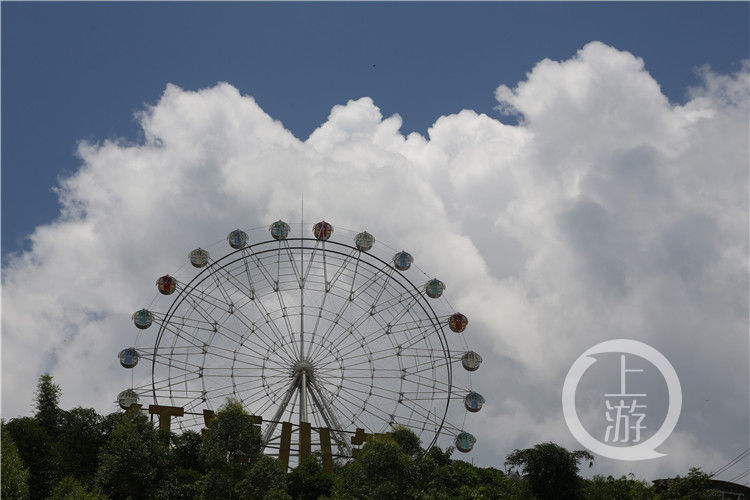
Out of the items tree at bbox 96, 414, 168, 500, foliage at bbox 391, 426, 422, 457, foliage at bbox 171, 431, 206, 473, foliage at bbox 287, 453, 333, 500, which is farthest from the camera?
foliage at bbox 171, 431, 206, 473

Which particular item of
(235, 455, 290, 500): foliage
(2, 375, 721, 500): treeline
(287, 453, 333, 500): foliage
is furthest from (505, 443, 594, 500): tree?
(235, 455, 290, 500): foliage

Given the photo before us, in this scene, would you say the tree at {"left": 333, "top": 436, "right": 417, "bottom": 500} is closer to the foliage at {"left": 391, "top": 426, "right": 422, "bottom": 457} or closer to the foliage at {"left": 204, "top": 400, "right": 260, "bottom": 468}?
the foliage at {"left": 391, "top": 426, "right": 422, "bottom": 457}

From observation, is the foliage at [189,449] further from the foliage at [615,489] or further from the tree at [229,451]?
the foliage at [615,489]

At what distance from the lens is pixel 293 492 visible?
51875 millimetres

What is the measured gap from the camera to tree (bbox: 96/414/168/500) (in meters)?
46.5

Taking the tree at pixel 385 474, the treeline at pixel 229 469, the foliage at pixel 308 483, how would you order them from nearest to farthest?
the tree at pixel 385 474
the treeline at pixel 229 469
the foliage at pixel 308 483

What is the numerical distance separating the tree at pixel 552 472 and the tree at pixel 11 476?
29.2 metres

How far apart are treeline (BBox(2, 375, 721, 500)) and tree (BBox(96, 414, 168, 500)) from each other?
0.05 metres

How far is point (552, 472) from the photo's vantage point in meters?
52.9

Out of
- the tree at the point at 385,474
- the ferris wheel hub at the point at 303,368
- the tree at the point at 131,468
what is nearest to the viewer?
the tree at the point at 385,474

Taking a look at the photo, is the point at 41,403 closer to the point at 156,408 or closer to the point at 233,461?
the point at 156,408

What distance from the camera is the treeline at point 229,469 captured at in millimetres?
41562

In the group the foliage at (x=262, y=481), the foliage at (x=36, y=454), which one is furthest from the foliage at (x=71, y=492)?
the foliage at (x=262, y=481)

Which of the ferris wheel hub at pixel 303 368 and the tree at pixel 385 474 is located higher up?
the ferris wheel hub at pixel 303 368
